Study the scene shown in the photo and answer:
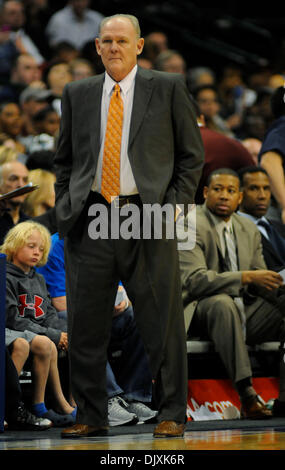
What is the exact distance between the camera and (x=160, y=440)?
4.02 meters

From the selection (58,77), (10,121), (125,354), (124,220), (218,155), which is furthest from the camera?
(58,77)

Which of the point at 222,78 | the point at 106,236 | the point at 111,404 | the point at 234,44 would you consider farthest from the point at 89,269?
the point at 234,44

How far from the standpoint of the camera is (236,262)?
240 inches

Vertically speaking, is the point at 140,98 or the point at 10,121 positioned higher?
the point at 10,121

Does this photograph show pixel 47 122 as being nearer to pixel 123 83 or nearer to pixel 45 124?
pixel 45 124

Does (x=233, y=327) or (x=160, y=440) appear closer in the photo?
(x=160, y=440)

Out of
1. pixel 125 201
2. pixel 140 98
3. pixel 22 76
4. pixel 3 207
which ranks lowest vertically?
pixel 125 201

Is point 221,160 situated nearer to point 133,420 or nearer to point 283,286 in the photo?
point 283,286

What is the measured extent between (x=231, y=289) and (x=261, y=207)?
3.42 ft

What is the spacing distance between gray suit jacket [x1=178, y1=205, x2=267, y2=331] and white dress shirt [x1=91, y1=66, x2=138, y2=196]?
5.45 ft

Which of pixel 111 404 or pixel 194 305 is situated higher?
pixel 194 305

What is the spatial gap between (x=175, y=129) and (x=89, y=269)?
747 millimetres

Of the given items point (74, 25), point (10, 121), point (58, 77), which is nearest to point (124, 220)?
point (10, 121)

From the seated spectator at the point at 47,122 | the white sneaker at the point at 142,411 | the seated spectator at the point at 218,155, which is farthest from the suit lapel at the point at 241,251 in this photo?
the seated spectator at the point at 47,122
